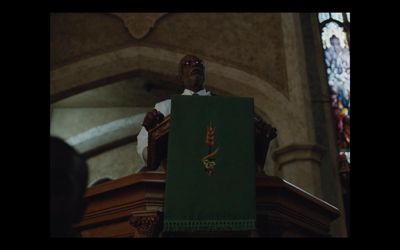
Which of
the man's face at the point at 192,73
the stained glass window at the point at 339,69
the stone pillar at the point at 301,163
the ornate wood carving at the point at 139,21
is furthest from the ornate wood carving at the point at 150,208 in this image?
the ornate wood carving at the point at 139,21

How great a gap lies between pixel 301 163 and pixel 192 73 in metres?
3.75

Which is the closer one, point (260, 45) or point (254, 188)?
point (254, 188)

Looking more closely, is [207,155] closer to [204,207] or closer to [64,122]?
[204,207]

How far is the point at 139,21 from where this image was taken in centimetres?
692

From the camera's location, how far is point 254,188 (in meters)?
1.71

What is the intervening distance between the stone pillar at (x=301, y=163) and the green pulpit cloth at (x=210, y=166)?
3.98 m

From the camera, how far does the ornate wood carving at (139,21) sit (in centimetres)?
684

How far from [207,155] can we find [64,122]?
313 inches

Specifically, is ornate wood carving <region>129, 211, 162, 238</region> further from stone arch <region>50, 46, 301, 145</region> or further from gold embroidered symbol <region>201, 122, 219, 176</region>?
stone arch <region>50, 46, 301, 145</region>

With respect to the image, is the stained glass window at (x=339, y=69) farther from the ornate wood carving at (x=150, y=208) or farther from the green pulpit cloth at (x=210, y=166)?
the green pulpit cloth at (x=210, y=166)

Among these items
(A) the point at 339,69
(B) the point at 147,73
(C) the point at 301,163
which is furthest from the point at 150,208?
(A) the point at 339,69

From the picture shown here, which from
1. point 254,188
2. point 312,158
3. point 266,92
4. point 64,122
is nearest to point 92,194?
point 254,188

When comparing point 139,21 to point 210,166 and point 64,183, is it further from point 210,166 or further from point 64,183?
point 64,183

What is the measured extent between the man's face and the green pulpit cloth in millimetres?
402
